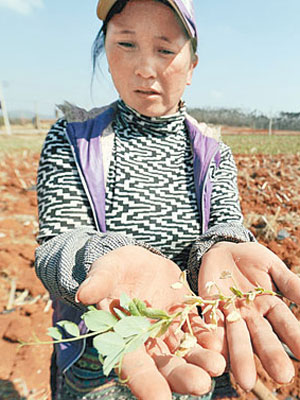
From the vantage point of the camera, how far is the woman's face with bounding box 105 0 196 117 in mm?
1117

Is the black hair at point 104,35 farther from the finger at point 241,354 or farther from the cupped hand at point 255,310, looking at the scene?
the finger at point 241,354

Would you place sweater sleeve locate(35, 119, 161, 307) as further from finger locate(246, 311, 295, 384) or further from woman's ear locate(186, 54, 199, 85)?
woman's ear locate(186, 54, 199, 85)

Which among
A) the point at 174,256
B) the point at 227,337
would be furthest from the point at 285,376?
the point at 174,256

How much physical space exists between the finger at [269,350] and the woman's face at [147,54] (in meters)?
0.80

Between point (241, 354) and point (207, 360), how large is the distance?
9 centimetres

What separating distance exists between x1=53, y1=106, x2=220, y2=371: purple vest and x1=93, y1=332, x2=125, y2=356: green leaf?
451 mm

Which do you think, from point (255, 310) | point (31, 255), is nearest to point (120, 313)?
point (255, 310)

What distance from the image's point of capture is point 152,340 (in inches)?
33.0

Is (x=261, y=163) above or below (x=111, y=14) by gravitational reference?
below

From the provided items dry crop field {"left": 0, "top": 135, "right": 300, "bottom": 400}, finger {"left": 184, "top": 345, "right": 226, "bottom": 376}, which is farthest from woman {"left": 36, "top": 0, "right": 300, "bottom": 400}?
dry crop field {"left": 0, "top": 135, "right": 300, "bottom": 400}

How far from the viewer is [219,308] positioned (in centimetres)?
94

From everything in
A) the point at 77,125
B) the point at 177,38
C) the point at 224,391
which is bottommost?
the point at 224,391

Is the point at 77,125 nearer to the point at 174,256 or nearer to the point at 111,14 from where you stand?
the point at 111,14

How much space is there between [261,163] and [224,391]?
539cm
